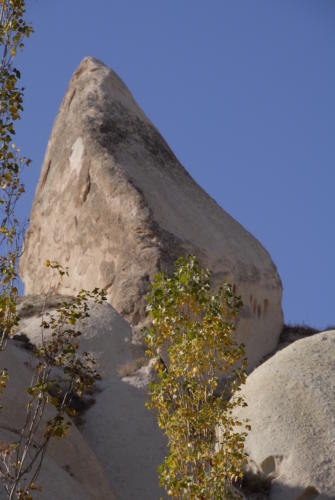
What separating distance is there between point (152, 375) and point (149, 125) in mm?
7760

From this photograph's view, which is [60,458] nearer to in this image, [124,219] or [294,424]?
[294,424]

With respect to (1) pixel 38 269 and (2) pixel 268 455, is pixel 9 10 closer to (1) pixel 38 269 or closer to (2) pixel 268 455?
(2) pixel 268 455

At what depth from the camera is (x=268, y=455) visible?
13633mm

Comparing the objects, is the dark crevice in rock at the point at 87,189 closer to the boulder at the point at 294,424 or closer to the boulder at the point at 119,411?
the boulder at the point at 119,411

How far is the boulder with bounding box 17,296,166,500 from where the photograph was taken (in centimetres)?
1427

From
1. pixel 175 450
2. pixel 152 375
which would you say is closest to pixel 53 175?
pixel 152 375

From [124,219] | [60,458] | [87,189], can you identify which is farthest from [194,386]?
[87,189]

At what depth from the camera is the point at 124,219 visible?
1947cm

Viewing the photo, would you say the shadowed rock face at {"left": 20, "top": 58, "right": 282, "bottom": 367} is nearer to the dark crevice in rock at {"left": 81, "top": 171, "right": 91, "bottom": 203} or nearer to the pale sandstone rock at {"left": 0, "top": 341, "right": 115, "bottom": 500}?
the dark crevice in rock at {"left": 81, "top": 171, "right": 91, "bottom": 203}

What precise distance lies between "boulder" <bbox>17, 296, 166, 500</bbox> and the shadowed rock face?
67 cm

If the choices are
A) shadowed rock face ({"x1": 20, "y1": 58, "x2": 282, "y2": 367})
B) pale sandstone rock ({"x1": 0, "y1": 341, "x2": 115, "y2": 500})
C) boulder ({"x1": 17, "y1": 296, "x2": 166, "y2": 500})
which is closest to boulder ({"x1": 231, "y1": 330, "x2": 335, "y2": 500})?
boulder ({"x1": 17, "y1": 296, "x2": 166, "y2": 500})

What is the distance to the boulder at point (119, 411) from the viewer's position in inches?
562

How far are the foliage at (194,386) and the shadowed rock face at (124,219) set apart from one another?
26.1ft

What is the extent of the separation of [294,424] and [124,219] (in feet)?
22.7
